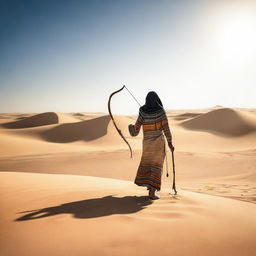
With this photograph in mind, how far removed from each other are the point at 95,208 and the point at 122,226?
0.85 m

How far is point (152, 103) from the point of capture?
4641 mm

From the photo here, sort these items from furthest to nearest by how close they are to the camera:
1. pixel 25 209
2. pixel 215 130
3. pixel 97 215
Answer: pixel 215 130
pixel 25 209
pixel 97 215

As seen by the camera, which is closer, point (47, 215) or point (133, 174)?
point (47, 215)

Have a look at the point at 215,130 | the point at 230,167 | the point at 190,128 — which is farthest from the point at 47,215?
the point at 190,128

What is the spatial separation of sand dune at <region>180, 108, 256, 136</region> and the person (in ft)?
72.4

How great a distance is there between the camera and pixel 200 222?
10.0 feet

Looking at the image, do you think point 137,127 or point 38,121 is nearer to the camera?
point 137,127

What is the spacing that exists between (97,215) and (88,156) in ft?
39.0

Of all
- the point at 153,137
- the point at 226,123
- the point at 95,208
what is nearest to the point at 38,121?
the point at 226,123

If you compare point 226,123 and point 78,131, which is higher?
point 226,123

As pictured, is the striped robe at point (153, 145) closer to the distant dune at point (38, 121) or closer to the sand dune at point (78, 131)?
the sand dune at point (78, 131)

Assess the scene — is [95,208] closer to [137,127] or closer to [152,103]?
[137,127]

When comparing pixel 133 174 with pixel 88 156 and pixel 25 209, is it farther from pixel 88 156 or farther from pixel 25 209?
pixel 25 209

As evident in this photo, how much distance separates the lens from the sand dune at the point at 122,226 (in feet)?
7.83
